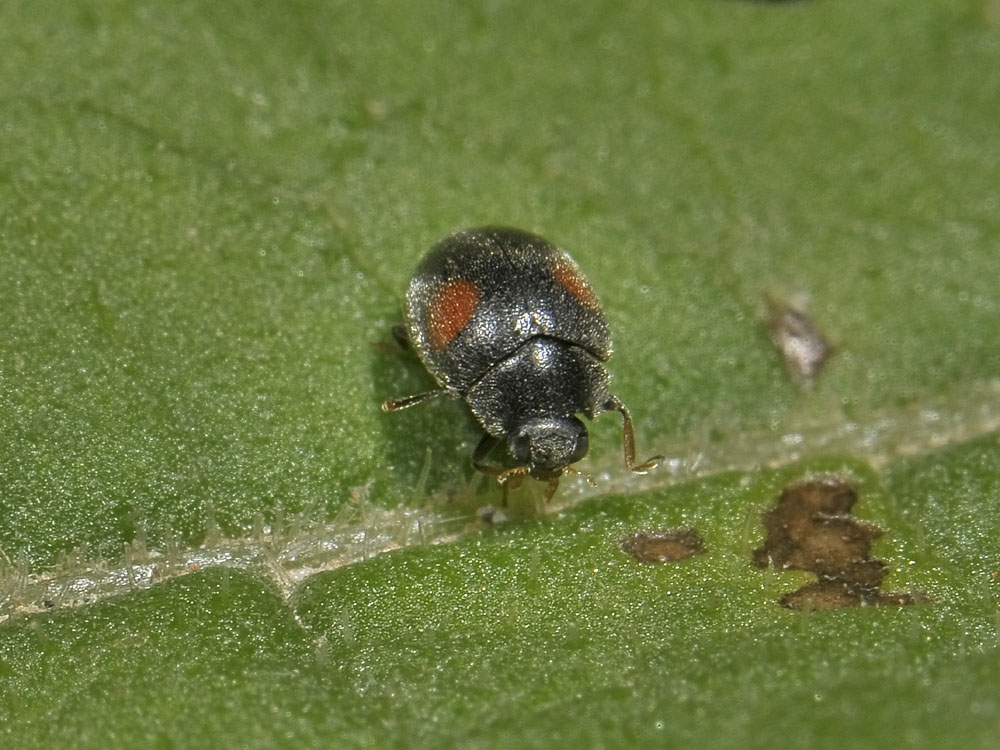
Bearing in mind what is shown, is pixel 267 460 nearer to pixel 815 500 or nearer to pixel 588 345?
pixel 588 345

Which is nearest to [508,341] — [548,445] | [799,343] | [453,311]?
[453,311]

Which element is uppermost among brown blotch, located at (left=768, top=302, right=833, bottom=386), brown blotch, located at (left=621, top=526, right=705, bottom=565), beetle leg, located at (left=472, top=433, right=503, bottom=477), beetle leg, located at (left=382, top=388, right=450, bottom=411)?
beetle leg, located at (left=382, top=388, right=450, bottom=411)

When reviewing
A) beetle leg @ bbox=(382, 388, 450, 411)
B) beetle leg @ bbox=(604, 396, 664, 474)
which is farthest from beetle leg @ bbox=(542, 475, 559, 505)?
beetle leg @ bbox=(382, 388, 450, 411)

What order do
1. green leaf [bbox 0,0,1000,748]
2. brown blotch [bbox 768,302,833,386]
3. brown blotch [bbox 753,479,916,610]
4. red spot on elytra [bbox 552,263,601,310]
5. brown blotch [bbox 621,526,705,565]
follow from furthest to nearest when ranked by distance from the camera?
brown blotch [bbox 768,302,833,386] < red spot on elytra [bbox 552,263,601,310] < brown blotch [bbox 621,526,705,565] < brown blotch [bbox 753,479,916,610] < green leaf [bbox 0,0,1000,748]

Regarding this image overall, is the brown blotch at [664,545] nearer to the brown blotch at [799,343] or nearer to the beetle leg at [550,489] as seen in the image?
the beetle leg at [550,489]

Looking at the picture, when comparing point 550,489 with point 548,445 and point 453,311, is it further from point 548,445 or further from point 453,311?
point 453,311

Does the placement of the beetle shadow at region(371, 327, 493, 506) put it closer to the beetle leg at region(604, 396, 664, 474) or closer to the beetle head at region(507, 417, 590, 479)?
the beetle head at region(507, 417, 590, 479)
